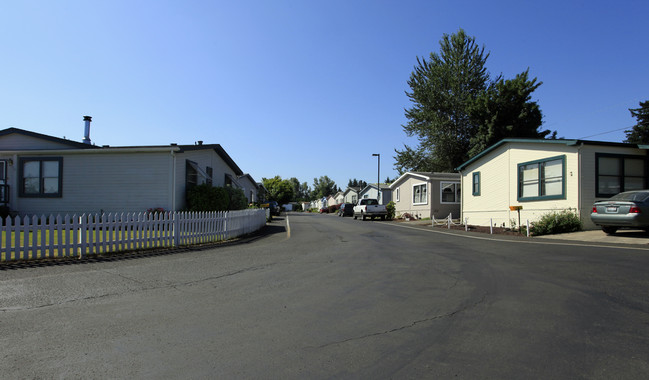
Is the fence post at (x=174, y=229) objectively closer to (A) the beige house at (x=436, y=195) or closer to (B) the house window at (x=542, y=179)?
(B) the house window at (x=542, y=179)

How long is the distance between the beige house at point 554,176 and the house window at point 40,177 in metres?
20.3

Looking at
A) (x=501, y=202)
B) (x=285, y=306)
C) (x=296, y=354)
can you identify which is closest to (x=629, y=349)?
(x=296, y=354)

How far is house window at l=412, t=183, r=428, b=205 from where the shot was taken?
30.3 meters

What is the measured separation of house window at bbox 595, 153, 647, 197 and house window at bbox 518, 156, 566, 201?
4.16 ft

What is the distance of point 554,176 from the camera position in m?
16.4

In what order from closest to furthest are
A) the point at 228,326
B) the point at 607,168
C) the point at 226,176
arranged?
1. the point at 228,326
2. the point at 607,168
3. the point at 226,176

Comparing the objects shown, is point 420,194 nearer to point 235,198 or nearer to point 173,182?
point 235,198

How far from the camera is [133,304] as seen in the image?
5.23 meters

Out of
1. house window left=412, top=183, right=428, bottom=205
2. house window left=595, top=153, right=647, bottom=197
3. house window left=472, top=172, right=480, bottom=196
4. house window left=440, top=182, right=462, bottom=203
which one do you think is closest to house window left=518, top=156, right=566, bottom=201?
house window left=595, top=153, right=647, bottom=197

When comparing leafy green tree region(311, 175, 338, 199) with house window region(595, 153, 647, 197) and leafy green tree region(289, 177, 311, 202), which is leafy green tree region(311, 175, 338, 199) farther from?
house window region(595, 153, 647, 197)

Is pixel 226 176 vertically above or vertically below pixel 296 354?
above

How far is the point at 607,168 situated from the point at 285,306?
52.5 ft

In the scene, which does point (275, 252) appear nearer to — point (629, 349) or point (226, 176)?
point (629, 349)

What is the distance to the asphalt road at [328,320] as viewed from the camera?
10.8 ft
